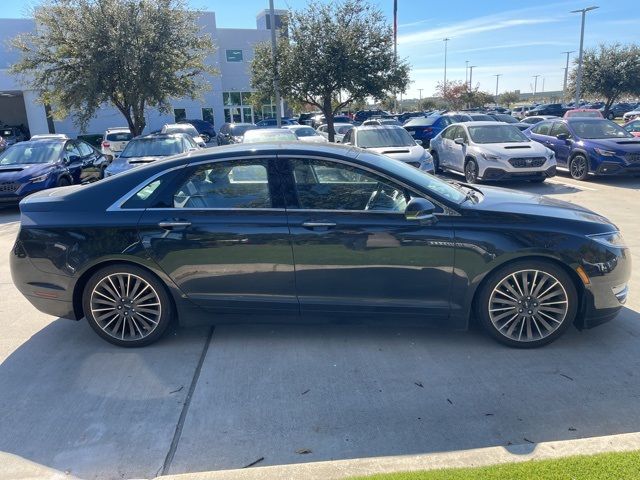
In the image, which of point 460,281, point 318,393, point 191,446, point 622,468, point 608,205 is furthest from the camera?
point 608,205

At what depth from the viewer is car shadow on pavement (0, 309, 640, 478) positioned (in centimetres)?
286

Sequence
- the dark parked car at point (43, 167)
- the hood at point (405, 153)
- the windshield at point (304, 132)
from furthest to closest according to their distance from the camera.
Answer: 1. the windshield at point (304, 132)
2. the hood at point (405, 153)
3. the dark parked car at point (43, 167)

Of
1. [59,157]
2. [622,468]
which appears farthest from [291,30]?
[622,468]

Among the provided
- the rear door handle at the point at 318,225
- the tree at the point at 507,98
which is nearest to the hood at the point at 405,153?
the rear door handle at the point at 318,225

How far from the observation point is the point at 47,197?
13.8 feet

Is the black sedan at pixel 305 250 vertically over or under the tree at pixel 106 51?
under

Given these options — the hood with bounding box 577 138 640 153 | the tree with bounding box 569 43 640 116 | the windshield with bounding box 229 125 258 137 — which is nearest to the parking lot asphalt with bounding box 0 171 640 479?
the hood with bounding box 577 138 640 153

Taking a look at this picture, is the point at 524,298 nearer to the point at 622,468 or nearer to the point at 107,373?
the point at 622,468

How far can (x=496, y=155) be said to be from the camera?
1123 centimetres

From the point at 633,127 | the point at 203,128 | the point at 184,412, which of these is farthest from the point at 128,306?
the point at 203,128

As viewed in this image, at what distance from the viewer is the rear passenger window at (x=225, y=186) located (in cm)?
394

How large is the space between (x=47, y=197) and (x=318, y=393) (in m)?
2.87

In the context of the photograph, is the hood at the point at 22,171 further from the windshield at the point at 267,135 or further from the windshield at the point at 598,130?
the windshield at the point at 598,130

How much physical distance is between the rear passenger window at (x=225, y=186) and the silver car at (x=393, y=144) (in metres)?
7.11
